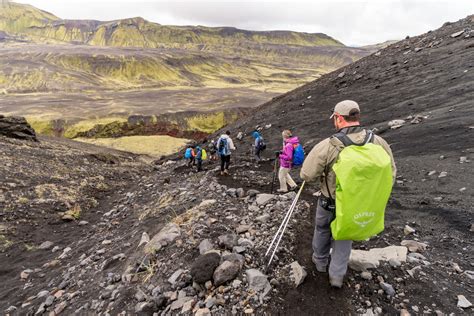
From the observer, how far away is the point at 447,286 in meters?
4.35

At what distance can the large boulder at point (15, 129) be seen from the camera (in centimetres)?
2184

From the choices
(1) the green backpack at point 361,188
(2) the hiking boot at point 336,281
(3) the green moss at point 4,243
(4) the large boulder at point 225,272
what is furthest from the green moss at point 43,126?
(1) the green backpack at point 361,188

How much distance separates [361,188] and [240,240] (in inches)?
108

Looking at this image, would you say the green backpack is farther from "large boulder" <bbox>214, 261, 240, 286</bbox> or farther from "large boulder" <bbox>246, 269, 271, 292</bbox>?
"large boulder" <bbox>214, 261, 240, 286</bbox>

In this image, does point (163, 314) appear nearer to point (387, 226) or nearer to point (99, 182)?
point (387, 226)

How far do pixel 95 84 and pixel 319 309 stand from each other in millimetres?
117018

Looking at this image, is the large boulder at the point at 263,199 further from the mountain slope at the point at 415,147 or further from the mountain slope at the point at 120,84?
the mountain slope at the point at 120,84

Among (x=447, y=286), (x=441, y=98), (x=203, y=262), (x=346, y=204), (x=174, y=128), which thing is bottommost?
(x=174, y=128)

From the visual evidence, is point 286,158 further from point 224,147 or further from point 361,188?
point 361,188

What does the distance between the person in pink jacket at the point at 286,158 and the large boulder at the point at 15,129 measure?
21400 mm

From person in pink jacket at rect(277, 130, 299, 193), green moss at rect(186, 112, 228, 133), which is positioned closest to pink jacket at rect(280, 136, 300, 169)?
person in pink jacket at rect(277, 130, 299, 193)

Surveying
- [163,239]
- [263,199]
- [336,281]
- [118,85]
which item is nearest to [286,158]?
[263,199]

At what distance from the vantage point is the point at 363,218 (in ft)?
11.4

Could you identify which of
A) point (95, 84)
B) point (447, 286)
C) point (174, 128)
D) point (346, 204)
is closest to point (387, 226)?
point (447, 286)
